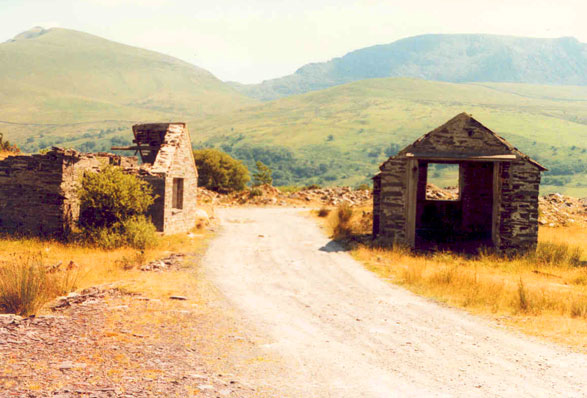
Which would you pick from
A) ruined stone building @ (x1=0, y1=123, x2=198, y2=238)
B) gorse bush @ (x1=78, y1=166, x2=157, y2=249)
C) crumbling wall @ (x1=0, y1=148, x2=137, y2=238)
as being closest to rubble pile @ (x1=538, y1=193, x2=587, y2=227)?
ruined stone building @ (x1=0, y1=123, x2=198, y2=238)

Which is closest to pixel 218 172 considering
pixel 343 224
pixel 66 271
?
pixel 343 224

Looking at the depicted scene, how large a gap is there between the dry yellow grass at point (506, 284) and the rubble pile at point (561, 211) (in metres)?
7.17

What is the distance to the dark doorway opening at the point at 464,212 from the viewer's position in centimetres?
2167

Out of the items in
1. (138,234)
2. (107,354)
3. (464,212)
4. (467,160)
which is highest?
(467,160)

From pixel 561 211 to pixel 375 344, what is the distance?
89.0 ft

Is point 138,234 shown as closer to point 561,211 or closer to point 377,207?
point 377,207

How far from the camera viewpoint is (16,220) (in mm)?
17844

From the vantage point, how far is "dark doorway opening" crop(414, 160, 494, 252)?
21672 mm

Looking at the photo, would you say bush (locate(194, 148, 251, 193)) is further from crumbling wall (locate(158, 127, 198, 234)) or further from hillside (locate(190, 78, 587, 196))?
hillside (locate(190, 78, 587, 196))

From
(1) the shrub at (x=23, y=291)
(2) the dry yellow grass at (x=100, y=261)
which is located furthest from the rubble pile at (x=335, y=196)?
(1) the shrub at (x=23, y=291)

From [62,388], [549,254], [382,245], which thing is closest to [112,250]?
[382,245]

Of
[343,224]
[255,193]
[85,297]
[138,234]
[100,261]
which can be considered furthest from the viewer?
[255,193]

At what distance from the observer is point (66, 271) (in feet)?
40.5

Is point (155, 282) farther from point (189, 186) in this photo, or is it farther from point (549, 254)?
point (549, 254)
